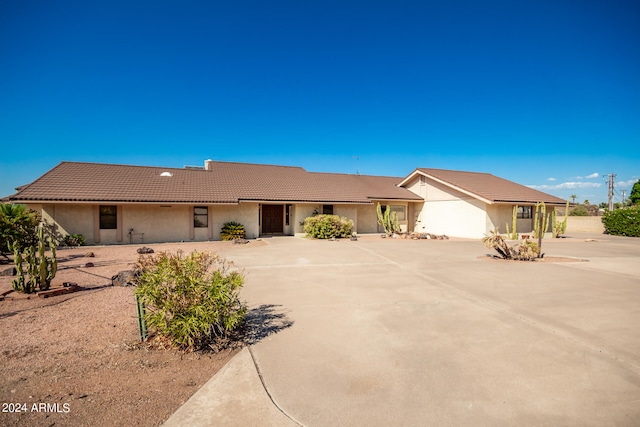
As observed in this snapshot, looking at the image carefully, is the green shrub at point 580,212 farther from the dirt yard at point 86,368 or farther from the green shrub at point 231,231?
the dirt yard at point 86,368

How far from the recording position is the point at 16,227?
488 inches

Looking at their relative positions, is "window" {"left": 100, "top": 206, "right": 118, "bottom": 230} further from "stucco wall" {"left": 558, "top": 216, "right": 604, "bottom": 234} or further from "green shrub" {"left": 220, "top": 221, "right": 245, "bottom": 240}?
"stucco wall" {"left": 558, "top": 216, "right": 604, "bottom": 234}

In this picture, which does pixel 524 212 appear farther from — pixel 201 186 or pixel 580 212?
pixel 580 212

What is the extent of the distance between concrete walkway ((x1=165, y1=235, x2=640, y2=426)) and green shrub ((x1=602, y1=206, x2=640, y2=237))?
22.9m

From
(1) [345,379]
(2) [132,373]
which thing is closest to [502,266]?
(1) [345,379]

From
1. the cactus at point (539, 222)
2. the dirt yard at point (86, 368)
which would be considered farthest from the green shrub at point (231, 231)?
the cactus at point (539, 222)

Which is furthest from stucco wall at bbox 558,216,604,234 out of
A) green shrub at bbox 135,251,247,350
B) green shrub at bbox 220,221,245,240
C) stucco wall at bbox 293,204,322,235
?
green shrub at bbox 135,251,247,350

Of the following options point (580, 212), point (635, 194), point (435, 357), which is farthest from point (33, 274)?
point (580, 212)

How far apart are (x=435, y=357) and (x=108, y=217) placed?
759 inches

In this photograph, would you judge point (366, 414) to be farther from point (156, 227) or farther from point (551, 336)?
point (156, 227)

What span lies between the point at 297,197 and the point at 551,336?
18568mm

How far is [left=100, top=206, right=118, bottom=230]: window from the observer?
18.1 m

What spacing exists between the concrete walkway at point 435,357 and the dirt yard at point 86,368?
0.42m

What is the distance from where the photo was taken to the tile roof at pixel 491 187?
75.2ft
